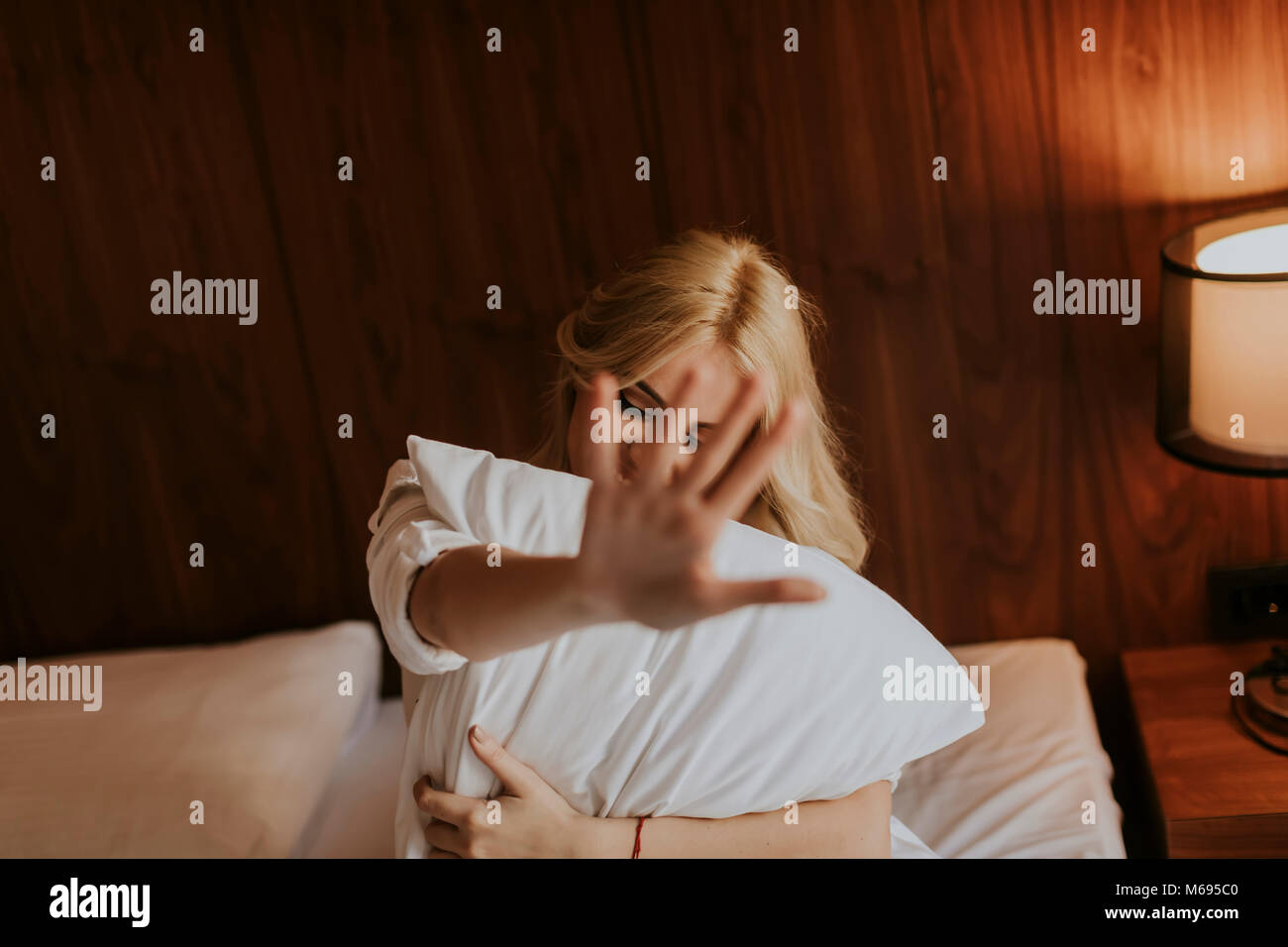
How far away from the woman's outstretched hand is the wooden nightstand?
720 mm

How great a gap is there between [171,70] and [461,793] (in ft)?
2.86

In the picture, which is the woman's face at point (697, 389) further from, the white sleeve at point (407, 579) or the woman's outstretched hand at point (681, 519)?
the woman's outstretched hand at point (681, 519)

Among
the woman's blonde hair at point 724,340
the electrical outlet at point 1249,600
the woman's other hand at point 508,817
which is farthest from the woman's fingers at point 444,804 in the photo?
the electrical outlet at point 1249,600

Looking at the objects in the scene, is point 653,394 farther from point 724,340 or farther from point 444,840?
point 444,840

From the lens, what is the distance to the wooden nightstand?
94 cm

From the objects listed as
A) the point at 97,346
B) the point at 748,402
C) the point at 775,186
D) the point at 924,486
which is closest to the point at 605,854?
the point at 748,402

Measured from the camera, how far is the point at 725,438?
1.59 ft

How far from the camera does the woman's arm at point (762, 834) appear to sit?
2.53 ft

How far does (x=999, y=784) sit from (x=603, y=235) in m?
0.74

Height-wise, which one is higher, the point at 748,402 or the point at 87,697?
the point at 748,402
